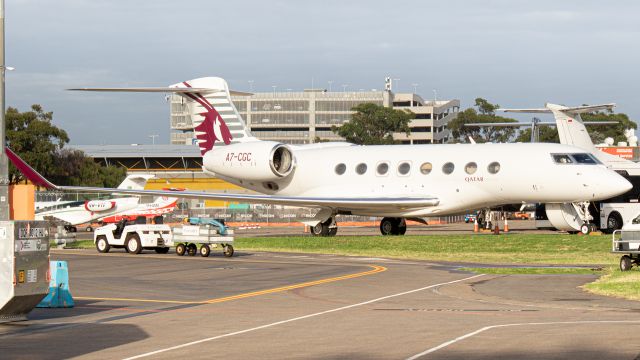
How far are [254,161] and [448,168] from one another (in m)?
9.27

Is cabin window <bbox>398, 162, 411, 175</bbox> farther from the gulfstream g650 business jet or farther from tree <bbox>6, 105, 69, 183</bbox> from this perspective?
tree <bbox>6, 105, 69, 183</bbox>

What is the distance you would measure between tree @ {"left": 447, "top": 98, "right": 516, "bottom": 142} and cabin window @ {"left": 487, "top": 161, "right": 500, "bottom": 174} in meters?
132

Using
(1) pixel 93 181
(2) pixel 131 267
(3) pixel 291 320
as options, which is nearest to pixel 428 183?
(2) pixel 131 267

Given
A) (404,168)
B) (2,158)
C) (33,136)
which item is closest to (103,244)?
(404,168)

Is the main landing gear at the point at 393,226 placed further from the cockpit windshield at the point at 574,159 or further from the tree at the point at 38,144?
the tree at the point at 38,144

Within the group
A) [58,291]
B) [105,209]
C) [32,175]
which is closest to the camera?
[58,291]

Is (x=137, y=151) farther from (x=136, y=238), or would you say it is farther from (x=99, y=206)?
(x=136, y=238)

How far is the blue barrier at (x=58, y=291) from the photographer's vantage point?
20734mm

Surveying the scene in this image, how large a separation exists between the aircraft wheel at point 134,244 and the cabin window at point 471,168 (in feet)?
47.8

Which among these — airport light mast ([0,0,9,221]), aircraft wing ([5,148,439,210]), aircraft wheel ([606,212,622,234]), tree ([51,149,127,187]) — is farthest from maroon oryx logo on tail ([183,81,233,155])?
tree ([51,149,127,187])

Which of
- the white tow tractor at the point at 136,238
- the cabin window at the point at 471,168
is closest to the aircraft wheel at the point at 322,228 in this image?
the cabin window at the point at 471,168

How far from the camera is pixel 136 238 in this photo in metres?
39.1

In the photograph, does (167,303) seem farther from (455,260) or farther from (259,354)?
(455,260)

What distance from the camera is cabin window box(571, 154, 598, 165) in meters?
43.5
